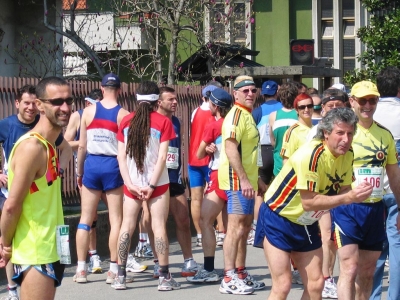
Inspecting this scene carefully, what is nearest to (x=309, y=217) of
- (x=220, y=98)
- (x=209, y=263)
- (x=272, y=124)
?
(x=209, y=263)

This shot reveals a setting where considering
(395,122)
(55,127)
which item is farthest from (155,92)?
(55,127)

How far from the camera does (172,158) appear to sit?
9.61 meters

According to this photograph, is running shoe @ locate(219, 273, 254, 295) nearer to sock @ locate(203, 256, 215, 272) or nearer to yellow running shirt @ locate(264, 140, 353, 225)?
sock @ locate(203, 256, 215, 272)

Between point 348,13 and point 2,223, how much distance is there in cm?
2095

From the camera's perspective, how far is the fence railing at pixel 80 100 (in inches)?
405

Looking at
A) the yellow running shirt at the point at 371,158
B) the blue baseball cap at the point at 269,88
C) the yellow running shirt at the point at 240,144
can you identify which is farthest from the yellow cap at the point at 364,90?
the blue baseball cap at the point at 269,88

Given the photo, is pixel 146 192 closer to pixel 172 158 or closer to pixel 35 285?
pixel 172 158

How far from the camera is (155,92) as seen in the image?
343 inches

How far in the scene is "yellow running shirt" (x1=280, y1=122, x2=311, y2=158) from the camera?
27.8 feet

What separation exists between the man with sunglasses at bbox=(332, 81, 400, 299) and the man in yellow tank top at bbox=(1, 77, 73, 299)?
8.38 ft

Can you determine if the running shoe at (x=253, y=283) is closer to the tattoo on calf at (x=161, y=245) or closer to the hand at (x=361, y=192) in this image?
the tattoo on calf at (x=161, y=245)

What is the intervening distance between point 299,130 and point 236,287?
1.72m

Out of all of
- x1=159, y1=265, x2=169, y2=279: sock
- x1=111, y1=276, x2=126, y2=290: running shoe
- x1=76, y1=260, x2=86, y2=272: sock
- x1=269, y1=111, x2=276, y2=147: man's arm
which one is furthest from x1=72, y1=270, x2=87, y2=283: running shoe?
x1=269, y1=111, x2=276, y2=147: man's arm

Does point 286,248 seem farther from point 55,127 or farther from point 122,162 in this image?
point 122,162
